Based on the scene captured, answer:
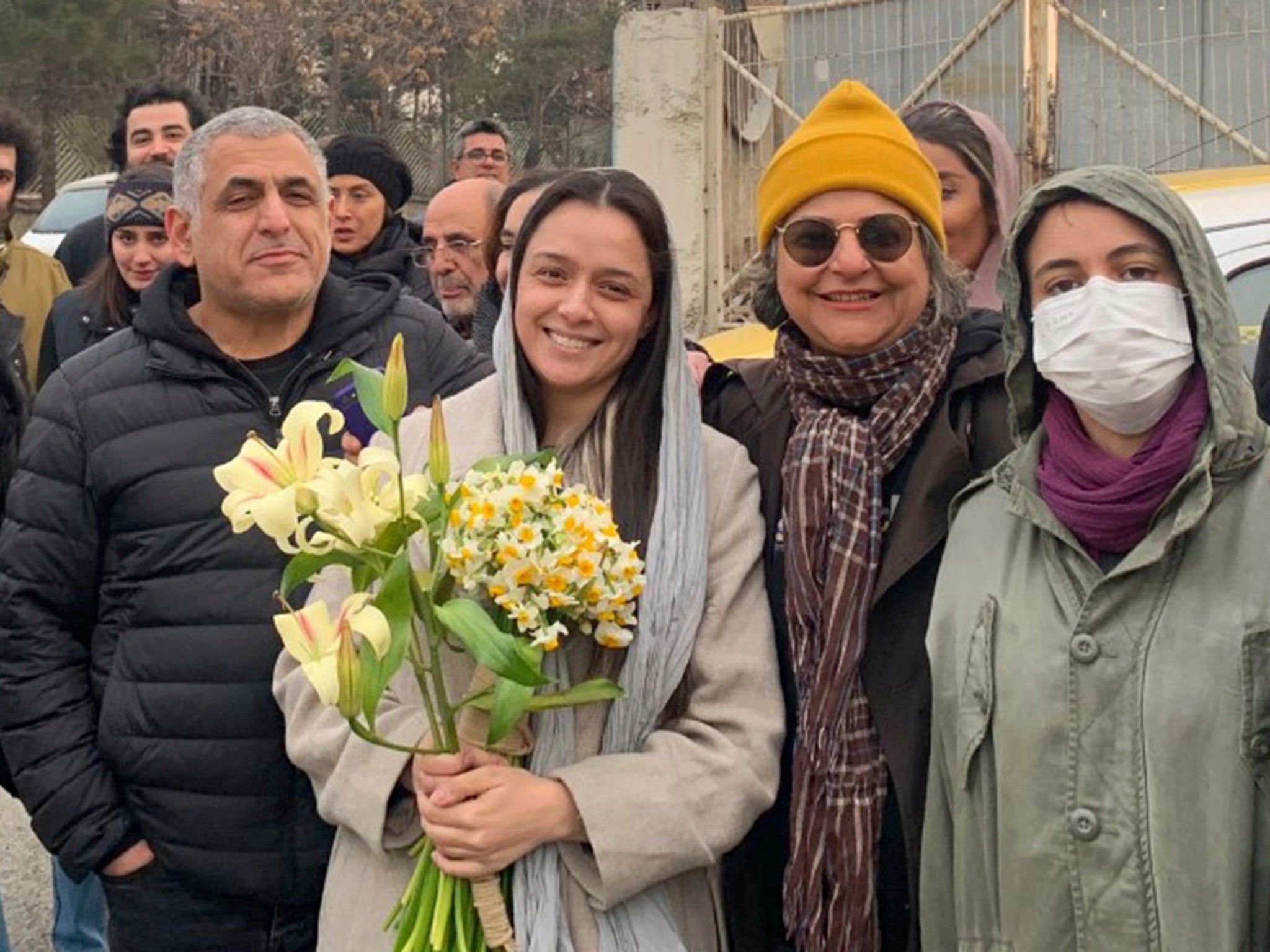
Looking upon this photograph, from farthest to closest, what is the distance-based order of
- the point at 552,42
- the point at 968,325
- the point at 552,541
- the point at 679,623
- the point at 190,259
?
the point at 552,42
the point at 190,259
the point at 968,325
the point at 679,623
the point at 552,541

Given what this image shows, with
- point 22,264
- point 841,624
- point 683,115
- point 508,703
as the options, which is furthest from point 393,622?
point 683,115

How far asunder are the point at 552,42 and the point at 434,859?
88.3 feet

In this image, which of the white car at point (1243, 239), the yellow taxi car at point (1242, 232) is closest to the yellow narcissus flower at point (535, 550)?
the yellow taxi car at point (1242, 232)

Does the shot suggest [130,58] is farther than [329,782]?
Yes

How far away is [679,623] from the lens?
9.25 feet

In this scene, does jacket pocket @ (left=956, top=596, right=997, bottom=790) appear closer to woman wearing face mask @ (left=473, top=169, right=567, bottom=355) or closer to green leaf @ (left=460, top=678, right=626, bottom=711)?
green leaf @ (left=460, top=678, right=626, bottom=711)

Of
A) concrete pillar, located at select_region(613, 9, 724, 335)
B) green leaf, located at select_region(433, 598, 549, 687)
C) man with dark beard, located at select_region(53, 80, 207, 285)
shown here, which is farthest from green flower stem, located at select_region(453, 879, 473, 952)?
concrete pillar, located at select_region(613, 9, 724, 335)

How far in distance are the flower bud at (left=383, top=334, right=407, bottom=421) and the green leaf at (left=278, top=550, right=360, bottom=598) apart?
217mm

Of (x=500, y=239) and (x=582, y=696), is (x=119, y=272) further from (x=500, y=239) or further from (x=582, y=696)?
(x=582, y=696)

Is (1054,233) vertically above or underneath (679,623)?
above

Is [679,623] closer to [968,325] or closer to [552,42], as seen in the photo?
[968,325]

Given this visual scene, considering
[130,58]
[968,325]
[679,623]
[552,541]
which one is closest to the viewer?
[552,541]

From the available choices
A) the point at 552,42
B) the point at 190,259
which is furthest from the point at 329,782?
the point at 552,42

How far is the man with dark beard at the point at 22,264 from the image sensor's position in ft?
18.8
